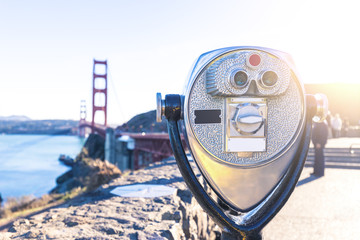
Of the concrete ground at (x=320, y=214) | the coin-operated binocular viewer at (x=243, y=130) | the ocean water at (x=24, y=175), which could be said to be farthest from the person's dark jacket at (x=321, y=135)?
the ocean water at (x=24, y=175)

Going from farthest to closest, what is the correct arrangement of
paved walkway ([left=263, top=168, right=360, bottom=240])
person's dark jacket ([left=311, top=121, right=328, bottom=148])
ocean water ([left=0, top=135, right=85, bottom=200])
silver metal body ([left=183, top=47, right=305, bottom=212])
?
ocean water ([left=0, top=135, right=85, bottom=200])
person's dark jacket ([left=311, top=121, right=328, bottom=148])
paved walkway ([left=263, top=168, right=360, bottom=240])
silver metal body ([left=183, top=47, right=305, bottom=212])

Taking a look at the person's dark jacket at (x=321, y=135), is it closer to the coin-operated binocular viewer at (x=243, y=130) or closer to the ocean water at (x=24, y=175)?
the coin-operated binocular viewer at (x=243, y=130)

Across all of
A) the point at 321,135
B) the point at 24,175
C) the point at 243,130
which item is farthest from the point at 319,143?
the point at 24,175

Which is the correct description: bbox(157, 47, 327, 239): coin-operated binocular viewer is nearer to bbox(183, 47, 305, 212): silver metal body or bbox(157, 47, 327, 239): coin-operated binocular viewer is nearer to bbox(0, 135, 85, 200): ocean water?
bbox(183, 47, 305, 212): silver metal body

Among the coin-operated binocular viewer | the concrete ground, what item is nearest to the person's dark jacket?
the concrete ground

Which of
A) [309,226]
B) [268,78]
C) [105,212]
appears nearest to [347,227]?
[309,226]

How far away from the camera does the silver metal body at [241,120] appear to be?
103 centimetres

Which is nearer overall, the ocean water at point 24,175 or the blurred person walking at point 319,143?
the blurred person walking at point 319,143

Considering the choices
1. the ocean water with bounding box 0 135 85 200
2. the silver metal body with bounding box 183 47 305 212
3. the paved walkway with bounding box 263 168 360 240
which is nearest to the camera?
the silver metal body with bounding box 183 47 305 212

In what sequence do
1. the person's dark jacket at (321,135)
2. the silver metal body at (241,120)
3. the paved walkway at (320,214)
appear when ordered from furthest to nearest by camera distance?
1. the person's dark jacket at (321,135)
2. the paved walkway at (320,214)
3. the silver metal body at (241,120)

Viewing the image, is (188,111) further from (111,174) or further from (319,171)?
(111,174)

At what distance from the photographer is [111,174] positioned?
5.93 metres

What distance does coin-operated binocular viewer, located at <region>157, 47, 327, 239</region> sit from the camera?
1036 millimetres

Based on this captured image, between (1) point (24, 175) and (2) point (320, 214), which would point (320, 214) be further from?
(1) point (24, 175)
